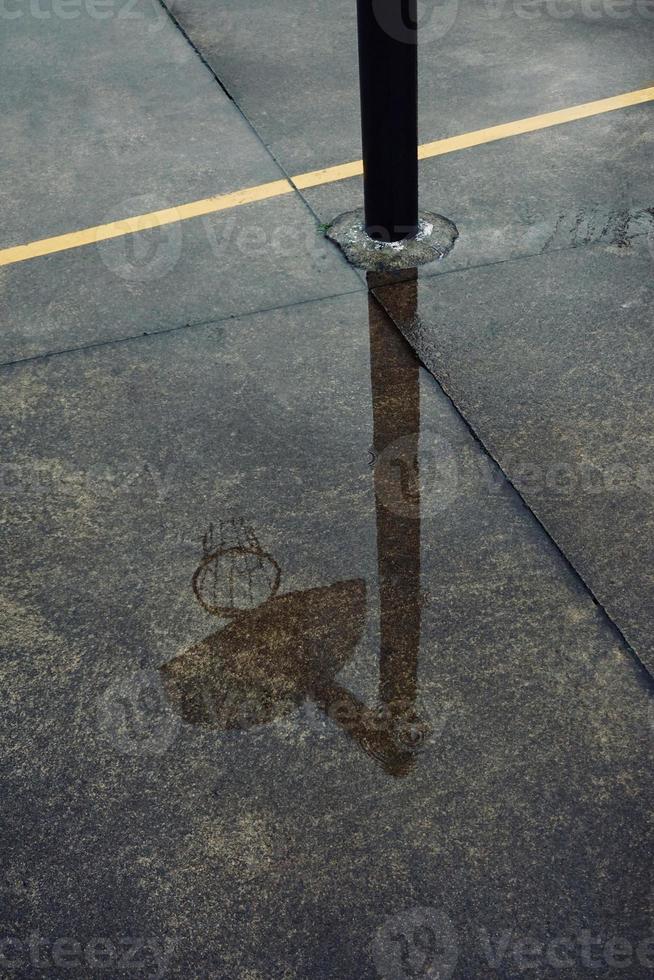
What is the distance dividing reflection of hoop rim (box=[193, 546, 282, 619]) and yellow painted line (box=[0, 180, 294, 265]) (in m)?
2.21

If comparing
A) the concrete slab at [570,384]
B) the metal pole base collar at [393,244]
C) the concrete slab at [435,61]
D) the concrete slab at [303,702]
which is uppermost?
the concrete slab at [435,61]

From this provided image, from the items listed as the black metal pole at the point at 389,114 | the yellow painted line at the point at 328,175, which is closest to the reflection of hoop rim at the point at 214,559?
the black metal pole at the point at 389,114

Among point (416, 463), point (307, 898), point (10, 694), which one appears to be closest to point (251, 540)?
point (416, 463)

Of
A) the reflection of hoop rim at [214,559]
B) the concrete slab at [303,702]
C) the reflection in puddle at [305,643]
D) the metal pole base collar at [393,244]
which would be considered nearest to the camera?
the concrete slab at [303,702]

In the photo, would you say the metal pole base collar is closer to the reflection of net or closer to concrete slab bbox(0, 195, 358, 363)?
concrete slab bbox(0, 195, 358, 363)

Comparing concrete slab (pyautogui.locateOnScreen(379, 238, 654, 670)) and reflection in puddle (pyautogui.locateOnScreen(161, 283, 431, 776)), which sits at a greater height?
concrete slab (pyautogui.locateOnScreen(379, 238, 654, 670))

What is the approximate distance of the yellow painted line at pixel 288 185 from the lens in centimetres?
477

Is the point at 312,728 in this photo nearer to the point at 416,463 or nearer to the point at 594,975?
the point at 594,975

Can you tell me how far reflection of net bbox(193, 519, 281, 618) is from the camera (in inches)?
120

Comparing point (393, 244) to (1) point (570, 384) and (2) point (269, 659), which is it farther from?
(2) point (269, 659)

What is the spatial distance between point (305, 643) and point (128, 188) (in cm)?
316

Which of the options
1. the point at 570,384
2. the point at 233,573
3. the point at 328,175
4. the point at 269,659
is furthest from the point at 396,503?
the point at 328,175

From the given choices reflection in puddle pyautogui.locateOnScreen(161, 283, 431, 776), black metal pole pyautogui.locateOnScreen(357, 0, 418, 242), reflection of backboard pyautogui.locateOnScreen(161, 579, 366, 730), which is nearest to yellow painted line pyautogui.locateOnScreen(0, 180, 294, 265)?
black metal pole pyautogui.locateOnScreen(357, 0, 418, 242)

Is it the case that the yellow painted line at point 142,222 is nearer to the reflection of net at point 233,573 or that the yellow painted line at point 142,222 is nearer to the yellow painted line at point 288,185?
the yellow painted line at point 288,185
